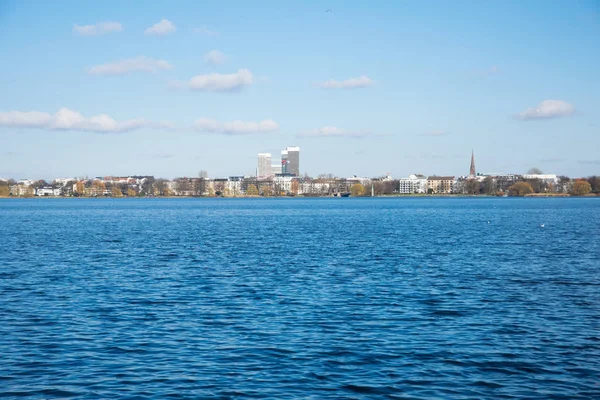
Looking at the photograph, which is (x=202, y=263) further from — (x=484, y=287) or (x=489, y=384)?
(x=489, y=384)

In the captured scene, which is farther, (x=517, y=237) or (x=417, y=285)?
(x=517, y=237)

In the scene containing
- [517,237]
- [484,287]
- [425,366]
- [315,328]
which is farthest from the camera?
[517,237]

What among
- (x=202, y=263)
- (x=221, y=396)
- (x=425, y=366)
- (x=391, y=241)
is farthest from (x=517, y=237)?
(x=221, y=396)

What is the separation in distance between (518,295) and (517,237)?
31180 mm

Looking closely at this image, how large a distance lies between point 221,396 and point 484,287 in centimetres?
1530

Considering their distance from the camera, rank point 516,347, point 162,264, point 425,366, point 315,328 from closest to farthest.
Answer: point 425,366 → point 516,347 → point 315,328 → point 162,264

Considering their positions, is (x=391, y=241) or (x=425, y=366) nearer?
(x=425, y=366)

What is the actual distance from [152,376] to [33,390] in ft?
7.53

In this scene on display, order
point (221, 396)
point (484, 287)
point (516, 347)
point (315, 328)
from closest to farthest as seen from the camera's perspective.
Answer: point (221, 396), point (516, 347), point (315, 328), point (484, 287)

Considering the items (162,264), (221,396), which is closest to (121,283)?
(162,264)

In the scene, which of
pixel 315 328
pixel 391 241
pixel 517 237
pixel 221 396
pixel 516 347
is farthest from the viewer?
pixel 517 237

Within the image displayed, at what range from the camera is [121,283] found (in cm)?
2659

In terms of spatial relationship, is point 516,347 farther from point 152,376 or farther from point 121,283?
point 121,283

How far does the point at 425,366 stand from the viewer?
14.6 meters
